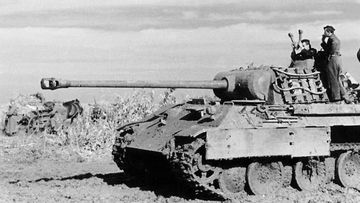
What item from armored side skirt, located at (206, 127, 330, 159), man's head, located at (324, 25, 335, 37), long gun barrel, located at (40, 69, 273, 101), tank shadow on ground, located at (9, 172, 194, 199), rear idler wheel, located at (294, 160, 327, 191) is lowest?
tank shadow on ground, located at (9, 172, 194, 199)

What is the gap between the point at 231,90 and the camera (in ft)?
41.9

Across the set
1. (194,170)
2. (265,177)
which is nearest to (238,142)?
(194,170)

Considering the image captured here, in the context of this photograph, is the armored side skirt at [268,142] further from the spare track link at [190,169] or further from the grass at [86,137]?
the grass at [86,137]

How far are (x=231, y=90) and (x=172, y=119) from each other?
55.4 inches

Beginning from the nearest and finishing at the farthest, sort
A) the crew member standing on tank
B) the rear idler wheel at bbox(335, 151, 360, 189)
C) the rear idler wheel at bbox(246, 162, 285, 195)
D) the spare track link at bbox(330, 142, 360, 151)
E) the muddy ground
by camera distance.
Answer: the muddy ground
the rear idler wheel at bbox(246, 162, 285, 195)
the spare track link at bbox(330, 142, 360, 151)
the rear idler wheel at bbox(335, 151, 360, 189)
the crew member standing on tank

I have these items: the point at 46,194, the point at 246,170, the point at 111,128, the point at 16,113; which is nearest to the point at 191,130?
A: the point at 246,170

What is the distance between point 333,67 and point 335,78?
0.77ft

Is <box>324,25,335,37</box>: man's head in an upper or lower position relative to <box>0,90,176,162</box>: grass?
upper

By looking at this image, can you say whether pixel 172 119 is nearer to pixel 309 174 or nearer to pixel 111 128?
pixel 309 174

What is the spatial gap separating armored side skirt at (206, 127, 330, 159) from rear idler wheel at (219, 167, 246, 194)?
1.65 ft

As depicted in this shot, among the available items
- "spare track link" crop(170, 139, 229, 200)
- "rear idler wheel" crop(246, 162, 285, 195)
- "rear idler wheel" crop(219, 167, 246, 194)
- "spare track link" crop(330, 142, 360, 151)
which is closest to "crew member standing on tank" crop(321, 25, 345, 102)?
"spare track link" crop(330, 142, 360, 151)

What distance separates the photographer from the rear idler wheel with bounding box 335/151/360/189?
501 inches

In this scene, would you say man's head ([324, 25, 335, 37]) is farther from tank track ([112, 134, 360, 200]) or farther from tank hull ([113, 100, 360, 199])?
tank track ([112, 134, 360, 200])

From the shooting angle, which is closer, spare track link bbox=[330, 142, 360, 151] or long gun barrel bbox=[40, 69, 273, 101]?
long gun barrel bbox=[40, 69, 273, 101]
